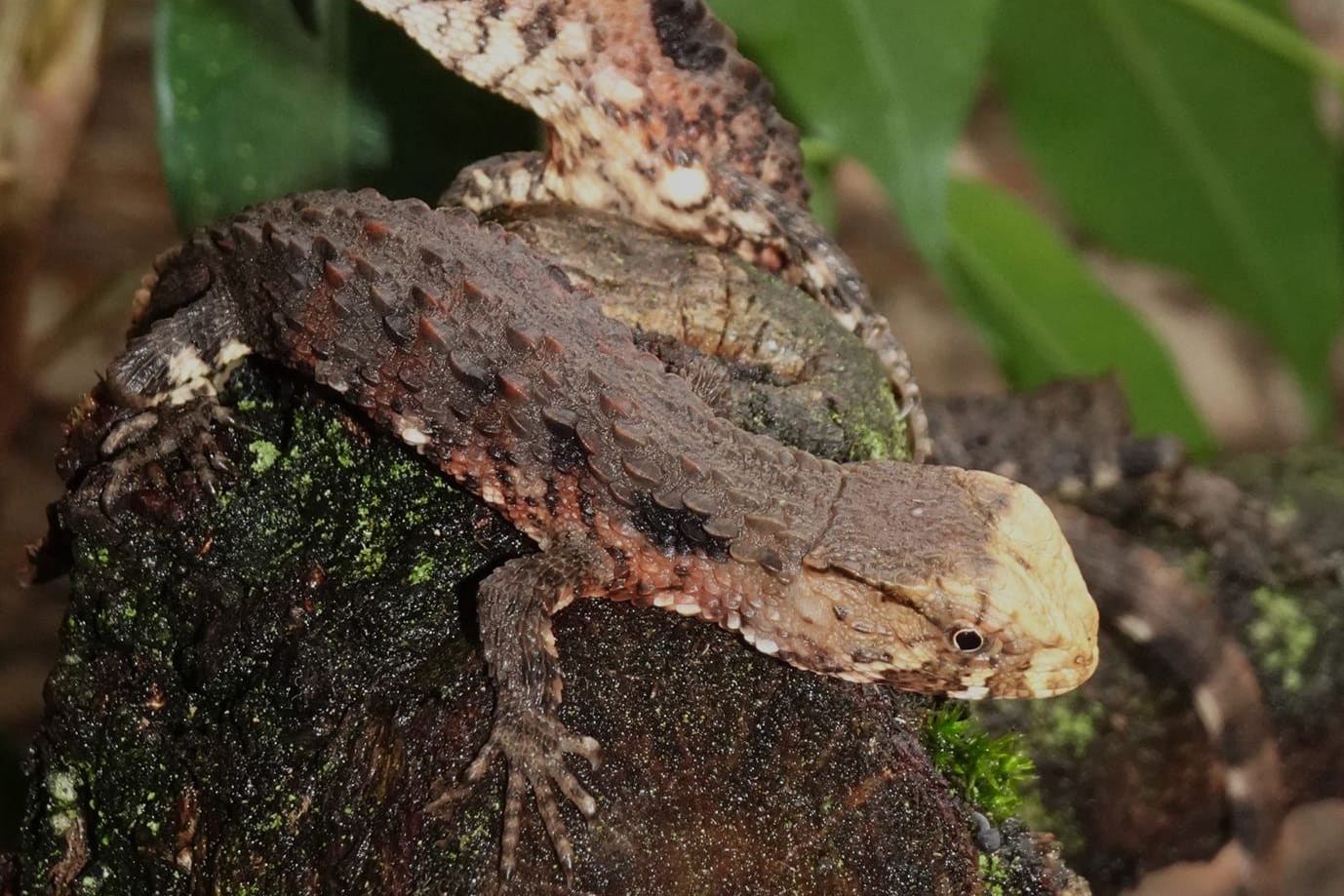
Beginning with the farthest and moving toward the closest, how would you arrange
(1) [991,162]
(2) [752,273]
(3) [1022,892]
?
(1) [991,162]
(2) [752,273]
(3) [1022,892]

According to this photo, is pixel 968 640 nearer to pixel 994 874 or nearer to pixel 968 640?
pixel 968 640

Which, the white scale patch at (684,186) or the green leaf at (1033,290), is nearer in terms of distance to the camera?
the white scale patch at (684,186)

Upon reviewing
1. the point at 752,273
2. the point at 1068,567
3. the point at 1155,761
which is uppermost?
the point at 752,273

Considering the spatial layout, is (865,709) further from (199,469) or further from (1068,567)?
(199,469)

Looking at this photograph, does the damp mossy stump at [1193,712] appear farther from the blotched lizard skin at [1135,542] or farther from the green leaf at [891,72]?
the green leaf at [891,72]

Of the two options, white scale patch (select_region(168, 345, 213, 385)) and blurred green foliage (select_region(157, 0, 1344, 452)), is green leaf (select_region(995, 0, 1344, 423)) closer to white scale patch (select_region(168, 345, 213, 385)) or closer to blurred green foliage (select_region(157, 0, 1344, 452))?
blurred green foliage (select_region(157, 0, 1344, 452))

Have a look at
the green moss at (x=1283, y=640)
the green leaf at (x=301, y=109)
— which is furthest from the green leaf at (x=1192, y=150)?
the green leaf at (x=301, y=109)

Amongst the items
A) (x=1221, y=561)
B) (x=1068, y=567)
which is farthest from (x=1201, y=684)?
(x=1068, y=567)
